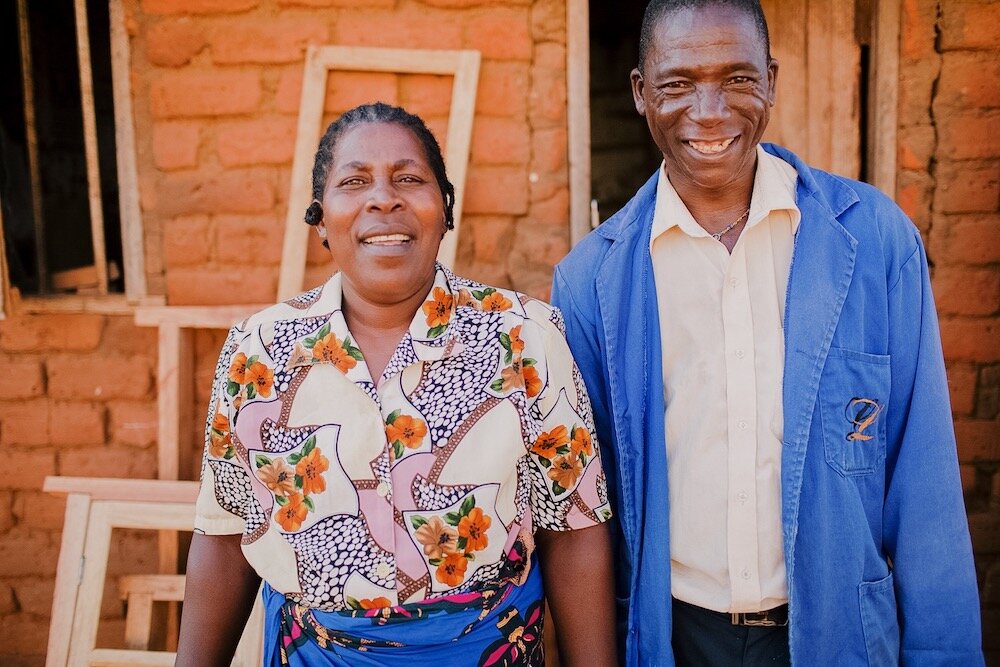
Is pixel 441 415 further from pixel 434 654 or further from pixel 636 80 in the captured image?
pixel 636 80

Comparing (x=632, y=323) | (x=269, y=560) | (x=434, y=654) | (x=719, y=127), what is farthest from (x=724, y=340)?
(x=269, y=560)

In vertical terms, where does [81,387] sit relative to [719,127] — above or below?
below

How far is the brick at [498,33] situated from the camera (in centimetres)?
262

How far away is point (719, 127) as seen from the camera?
66.1 inches

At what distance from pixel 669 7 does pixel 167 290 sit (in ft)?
6.18

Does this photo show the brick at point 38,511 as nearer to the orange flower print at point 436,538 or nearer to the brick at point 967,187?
the orange flower print at point 436,538

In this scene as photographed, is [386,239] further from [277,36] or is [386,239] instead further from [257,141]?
[277,36]

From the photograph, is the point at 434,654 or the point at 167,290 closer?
the point at 434,654

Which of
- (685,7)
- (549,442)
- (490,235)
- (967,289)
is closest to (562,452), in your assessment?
(549,442)

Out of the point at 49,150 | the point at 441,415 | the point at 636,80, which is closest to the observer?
the point at 441,415

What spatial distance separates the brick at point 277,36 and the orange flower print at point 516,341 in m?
1.46

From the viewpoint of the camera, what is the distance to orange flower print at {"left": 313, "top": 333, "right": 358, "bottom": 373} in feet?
5.45

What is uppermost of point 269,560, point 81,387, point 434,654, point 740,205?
point 740,205

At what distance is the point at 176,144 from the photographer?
8.71 feet
